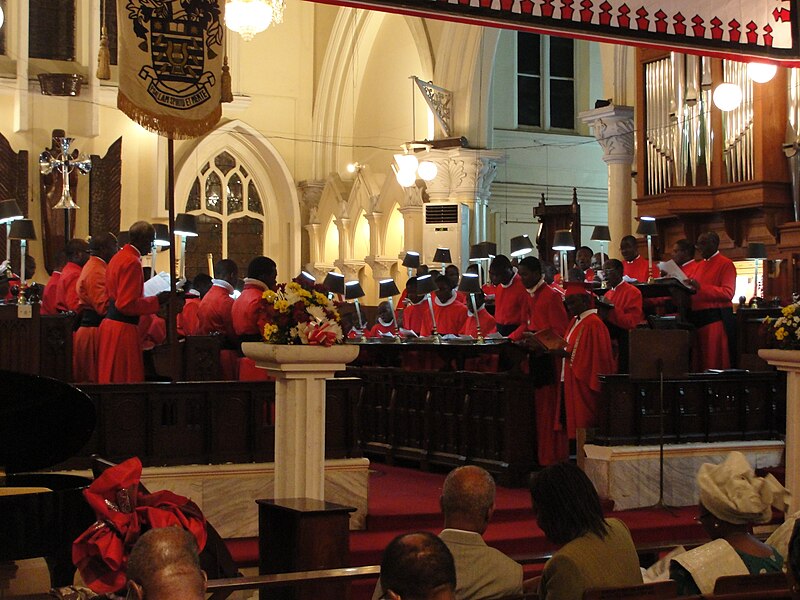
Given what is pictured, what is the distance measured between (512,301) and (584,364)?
6.00ft

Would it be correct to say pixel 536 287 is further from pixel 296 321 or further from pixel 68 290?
pixel 296 321

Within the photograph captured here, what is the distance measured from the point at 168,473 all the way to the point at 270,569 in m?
2.21

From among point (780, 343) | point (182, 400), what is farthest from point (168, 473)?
point (780, 343)

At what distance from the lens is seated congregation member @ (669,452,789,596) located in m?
4.27

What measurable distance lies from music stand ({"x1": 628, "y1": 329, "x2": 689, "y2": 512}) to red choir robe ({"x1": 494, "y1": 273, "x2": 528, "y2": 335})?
2.50 meters

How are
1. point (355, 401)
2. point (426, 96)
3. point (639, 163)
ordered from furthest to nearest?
point (426, 96), point (639, 163), point (355, 401)

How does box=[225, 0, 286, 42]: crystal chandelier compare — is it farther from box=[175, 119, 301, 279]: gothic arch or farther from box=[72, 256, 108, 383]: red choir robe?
box=[175, 119, 301, 279]: gothic arch

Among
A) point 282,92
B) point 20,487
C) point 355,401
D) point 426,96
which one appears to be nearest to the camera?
point 20,487

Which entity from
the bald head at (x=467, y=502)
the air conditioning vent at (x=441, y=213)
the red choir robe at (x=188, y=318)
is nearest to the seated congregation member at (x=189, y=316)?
the red choir robe at (x=188, y=318)

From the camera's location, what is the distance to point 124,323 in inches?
369

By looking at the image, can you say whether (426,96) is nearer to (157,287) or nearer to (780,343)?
(157,287)

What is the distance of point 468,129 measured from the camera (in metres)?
21.3

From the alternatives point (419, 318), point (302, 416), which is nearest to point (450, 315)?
point (419, 318)

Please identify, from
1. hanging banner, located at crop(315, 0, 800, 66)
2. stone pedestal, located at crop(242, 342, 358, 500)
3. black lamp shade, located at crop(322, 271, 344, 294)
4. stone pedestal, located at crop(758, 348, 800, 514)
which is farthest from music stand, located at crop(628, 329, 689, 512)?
black lamp shade, located at crop(322, 271, 344, 294)
